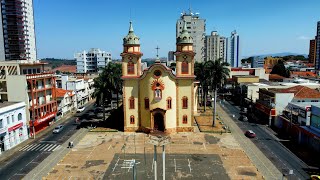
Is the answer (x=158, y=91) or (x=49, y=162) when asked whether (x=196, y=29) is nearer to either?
(x=158, y=91)

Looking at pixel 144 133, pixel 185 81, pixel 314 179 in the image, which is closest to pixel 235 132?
pixel 185 81

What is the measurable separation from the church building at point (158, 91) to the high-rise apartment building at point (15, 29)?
95.8 meters

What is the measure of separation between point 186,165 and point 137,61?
94.3ft

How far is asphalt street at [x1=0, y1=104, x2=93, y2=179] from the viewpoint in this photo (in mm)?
44500

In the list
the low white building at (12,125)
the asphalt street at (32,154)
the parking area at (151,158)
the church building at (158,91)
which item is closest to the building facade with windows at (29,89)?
the low white building at (12,125)

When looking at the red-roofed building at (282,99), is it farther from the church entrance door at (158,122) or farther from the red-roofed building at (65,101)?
the red-roofed building at (65,101)

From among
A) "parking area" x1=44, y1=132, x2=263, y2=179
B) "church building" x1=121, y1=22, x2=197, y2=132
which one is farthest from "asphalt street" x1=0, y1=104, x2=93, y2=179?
"church building" x1=121, y1=22, x2=197, y2=132

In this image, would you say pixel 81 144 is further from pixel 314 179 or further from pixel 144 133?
pixel 314 179

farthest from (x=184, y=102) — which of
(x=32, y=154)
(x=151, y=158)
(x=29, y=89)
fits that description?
(x=29, y=89)

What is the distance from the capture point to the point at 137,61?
65062 mm

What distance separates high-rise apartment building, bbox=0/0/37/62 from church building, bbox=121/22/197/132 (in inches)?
3771

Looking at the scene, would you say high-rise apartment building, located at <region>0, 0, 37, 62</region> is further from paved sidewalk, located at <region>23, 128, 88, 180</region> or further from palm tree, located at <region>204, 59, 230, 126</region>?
palm tree, located at <region>204, 59, 230, 126</region>

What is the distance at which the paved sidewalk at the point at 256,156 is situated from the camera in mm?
43406

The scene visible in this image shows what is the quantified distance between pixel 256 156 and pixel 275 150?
569 cm
